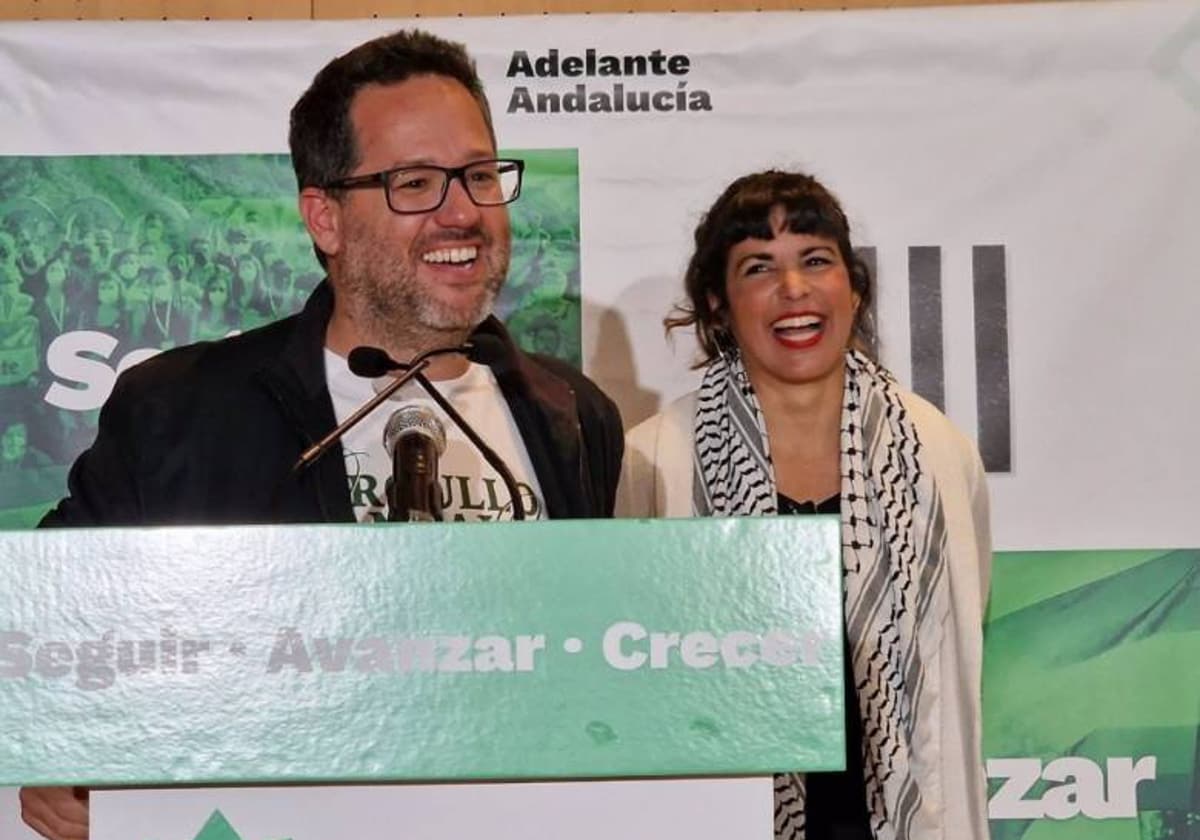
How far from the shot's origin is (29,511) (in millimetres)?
3283

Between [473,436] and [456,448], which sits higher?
[456,448]

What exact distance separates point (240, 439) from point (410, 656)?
1.20m

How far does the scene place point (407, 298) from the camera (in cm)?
254

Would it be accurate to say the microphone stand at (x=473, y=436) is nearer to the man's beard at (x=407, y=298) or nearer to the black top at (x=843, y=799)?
the man's beard at (x=407, y=298)

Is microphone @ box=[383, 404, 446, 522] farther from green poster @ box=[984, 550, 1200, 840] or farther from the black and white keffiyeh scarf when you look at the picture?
green poster @ box=[984, 550, 1200, 840]

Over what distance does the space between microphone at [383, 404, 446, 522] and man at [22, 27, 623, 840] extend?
607 mm

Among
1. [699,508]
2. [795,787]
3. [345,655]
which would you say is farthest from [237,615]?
[699,508]

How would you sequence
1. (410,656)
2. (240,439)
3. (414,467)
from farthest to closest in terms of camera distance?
(240,439), (414,467), (410,656)

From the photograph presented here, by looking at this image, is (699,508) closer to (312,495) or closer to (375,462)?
(375,462)

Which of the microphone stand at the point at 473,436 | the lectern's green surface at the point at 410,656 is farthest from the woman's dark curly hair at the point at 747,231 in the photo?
the lectern's green surface at the point at 410,656

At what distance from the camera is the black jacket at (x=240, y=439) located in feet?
7.70

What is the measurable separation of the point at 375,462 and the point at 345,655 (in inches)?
47.3

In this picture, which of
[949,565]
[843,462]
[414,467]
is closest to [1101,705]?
[949,565]

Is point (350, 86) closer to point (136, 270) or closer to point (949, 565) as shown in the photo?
point (136, 270)
